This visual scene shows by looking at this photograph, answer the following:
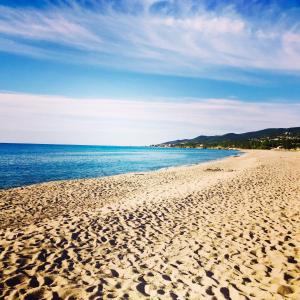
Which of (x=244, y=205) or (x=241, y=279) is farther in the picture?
(x=244, y=205)

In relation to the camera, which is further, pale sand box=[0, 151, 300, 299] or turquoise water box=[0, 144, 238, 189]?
turquoise water box=[0, 144, 238, 189]

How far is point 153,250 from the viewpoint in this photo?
855cm

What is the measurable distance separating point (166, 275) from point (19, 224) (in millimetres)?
7762

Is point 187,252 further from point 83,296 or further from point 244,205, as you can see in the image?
point 244,205

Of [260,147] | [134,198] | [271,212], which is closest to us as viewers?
[271,212]

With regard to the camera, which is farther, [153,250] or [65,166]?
[65,166]

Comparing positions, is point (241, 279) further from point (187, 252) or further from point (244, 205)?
point (244, 205)

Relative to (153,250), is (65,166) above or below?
below

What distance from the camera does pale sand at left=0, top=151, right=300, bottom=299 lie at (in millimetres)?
6301

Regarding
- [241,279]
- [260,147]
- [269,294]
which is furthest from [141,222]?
[260,147]

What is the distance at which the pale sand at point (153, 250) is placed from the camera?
6.30m

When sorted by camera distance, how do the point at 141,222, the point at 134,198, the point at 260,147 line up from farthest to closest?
the point at 260,147 < the point at 134,198 < the point at 141,222

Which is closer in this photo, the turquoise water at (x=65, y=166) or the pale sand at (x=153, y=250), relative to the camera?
the pale sand at (x=153, y=250)

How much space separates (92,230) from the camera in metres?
10.4
